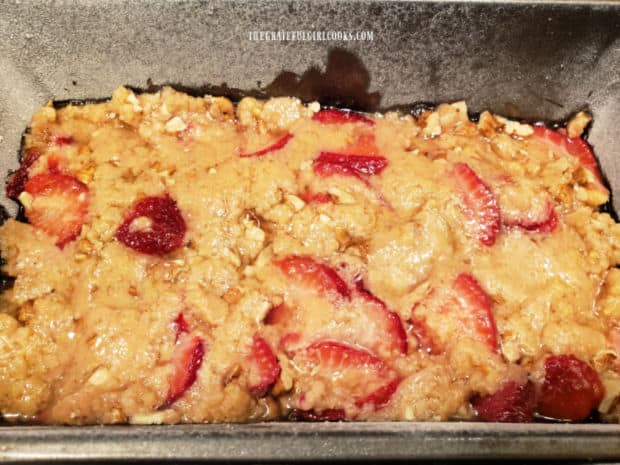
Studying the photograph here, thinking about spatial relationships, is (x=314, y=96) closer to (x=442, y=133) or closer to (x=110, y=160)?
(x=442, y=133)

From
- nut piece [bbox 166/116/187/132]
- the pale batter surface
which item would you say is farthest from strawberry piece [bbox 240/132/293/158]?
nut piece [bbox 166/116/187/132]

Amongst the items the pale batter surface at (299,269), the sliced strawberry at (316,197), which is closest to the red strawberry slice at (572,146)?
the pale batter surface at (299,269)

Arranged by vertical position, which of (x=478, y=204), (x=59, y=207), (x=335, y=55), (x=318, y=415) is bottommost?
(x=318, y=415)

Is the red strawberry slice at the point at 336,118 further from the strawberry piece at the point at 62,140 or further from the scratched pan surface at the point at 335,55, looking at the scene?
the strawberry piece at the point at 62,140

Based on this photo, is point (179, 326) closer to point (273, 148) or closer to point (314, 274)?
point (314, 274)

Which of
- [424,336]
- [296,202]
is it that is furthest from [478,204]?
[296,202]
